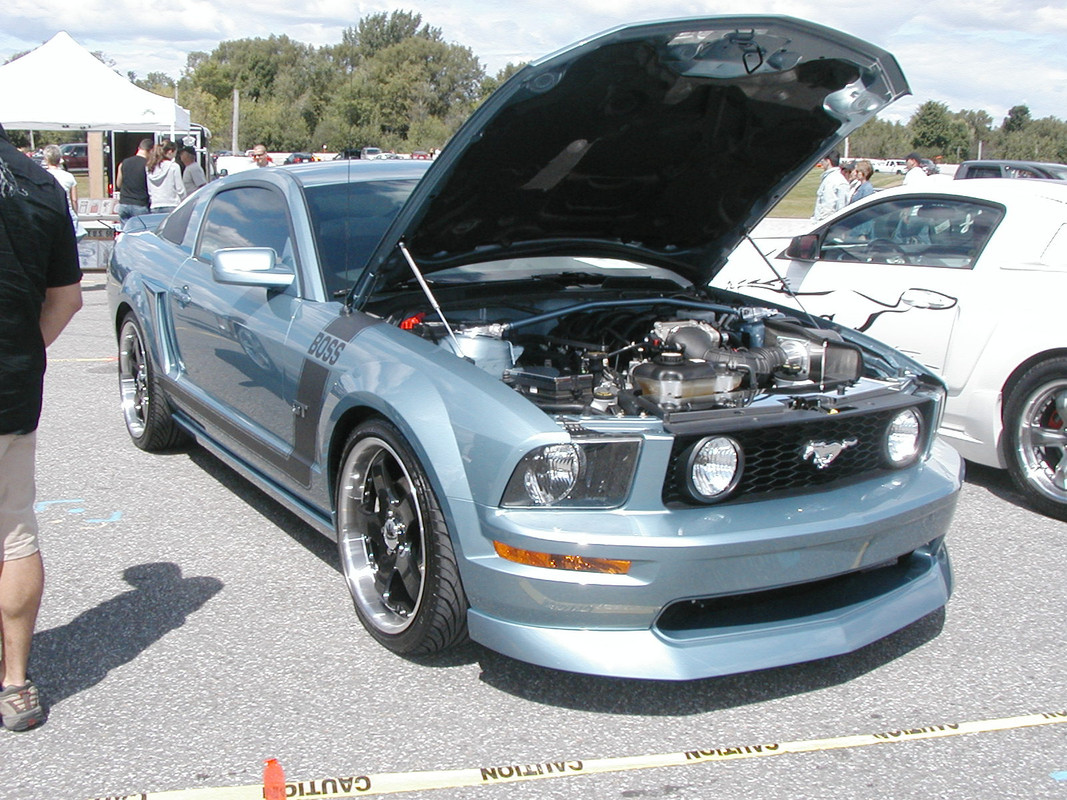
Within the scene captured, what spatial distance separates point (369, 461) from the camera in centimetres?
341

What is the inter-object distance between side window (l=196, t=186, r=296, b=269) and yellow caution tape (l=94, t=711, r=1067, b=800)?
6.91 feet

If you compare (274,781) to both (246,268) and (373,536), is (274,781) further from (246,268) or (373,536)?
(246,268)

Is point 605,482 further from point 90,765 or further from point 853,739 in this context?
point 90,765

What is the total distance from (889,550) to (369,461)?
5.42 feet

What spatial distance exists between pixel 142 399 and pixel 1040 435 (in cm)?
458

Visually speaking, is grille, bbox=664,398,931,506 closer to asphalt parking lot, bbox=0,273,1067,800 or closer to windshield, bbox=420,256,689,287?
asphalt parking lot, bbox=0,273,1067,800

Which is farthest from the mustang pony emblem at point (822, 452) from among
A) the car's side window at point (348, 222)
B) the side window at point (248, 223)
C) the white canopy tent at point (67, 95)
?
the white canopy tent at point (67, 95)

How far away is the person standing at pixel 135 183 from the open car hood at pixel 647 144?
9829mm

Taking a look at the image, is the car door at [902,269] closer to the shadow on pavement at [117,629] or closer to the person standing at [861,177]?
the shadow on pavement at [117,629]

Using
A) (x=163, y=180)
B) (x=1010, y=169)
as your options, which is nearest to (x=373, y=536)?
(x=163, y=180)

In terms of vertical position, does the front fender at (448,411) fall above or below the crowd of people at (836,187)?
below

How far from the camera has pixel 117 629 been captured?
11.5 ft

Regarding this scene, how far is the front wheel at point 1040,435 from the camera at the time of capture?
4859 mm

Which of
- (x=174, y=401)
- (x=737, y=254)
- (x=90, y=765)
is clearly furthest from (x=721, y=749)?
(x=737, y=254)
